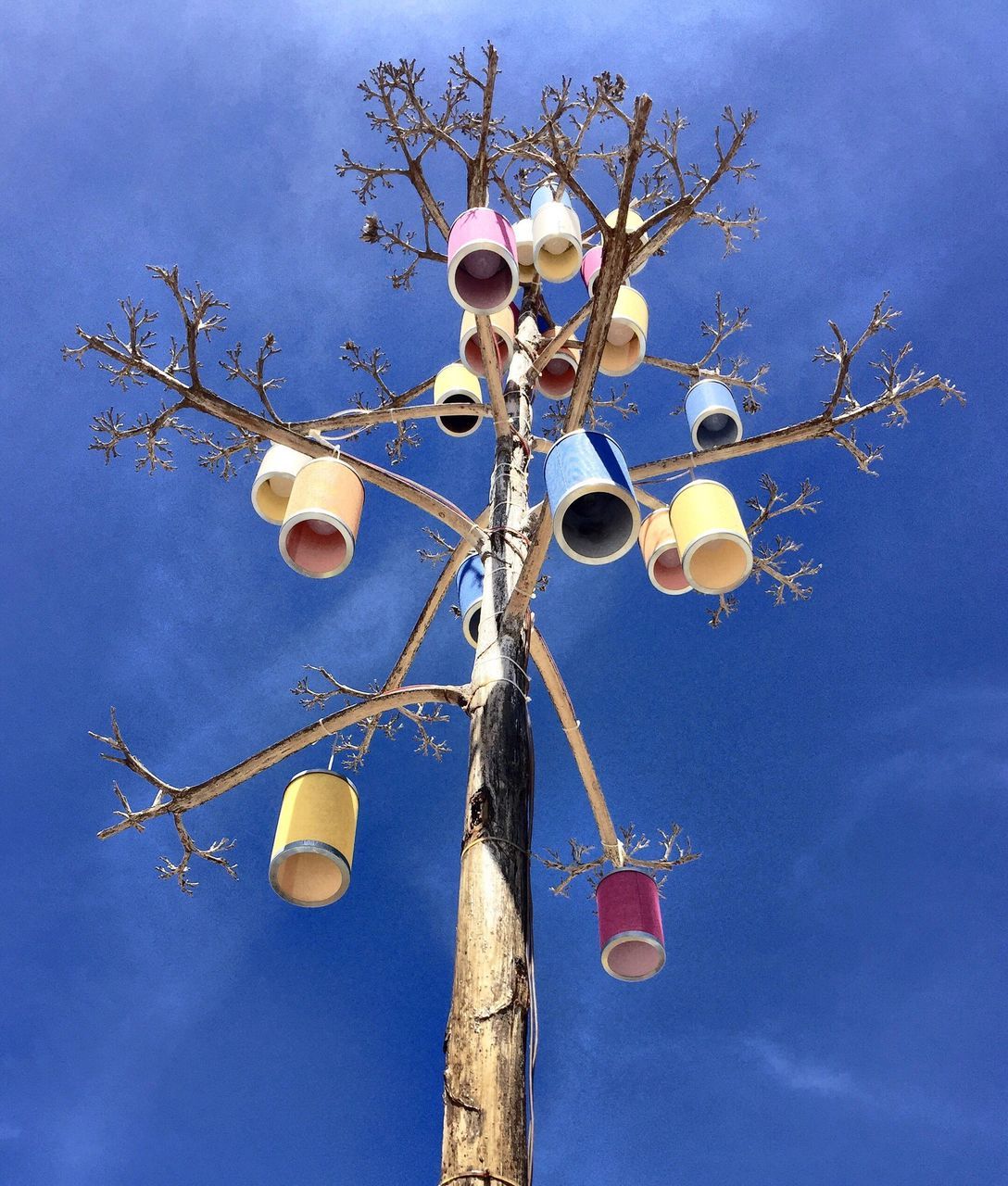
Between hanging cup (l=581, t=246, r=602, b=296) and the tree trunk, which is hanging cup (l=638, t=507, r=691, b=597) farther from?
hanging cup (l=581, t=246, r=602, b=296)

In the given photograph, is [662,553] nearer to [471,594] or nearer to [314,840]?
[471,594]

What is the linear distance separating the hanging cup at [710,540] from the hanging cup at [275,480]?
6.14 feet

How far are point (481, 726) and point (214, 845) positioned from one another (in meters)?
1.88

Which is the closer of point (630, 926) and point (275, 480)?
point (630, 926)

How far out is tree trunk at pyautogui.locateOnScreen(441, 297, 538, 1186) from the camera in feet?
8.32

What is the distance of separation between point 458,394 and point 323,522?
2.61 meters

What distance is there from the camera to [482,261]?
4398 mm

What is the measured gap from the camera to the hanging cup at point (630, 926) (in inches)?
167

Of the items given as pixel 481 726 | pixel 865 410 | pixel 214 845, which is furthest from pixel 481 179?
pixel 214 845

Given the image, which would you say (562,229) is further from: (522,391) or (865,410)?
(865,410)

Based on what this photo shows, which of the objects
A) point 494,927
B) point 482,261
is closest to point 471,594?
point 482,261

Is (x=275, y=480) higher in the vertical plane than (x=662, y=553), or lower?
higher

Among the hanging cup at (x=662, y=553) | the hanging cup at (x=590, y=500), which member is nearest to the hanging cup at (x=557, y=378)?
the hanging cup at (x=662, y=553)

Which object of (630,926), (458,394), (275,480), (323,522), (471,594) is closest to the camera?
(323,522)
